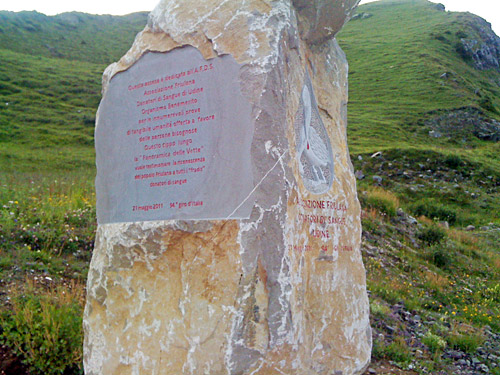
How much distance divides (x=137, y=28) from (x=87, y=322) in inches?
2783

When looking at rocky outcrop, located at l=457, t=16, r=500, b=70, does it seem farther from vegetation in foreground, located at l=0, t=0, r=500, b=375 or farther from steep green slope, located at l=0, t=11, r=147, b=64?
steep green slope, located at l=0, t=11, r=147, b=64

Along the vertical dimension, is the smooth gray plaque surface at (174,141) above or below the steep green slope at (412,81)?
below

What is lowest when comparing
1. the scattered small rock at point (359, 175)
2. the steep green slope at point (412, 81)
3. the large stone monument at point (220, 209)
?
the scattered small rock at point (359, 175)

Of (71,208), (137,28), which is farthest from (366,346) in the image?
(137,28)

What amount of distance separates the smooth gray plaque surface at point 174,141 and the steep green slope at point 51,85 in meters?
16.4

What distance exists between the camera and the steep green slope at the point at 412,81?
104 feet

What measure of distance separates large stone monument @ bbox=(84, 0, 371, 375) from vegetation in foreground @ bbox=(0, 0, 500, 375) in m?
1.25

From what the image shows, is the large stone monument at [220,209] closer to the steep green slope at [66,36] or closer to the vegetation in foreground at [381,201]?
the vegetation in foreground at [381,201]

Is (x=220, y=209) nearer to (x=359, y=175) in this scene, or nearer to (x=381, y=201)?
(x=381, y=201)

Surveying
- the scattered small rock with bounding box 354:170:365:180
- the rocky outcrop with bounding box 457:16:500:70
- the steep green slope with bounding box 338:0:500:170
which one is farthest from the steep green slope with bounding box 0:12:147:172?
the rocky outcrop with bounding box 457:16:500:70

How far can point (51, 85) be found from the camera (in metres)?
36.3

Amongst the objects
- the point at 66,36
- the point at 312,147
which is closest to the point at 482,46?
the point at 66,36

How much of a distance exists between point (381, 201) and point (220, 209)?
10.8 meters

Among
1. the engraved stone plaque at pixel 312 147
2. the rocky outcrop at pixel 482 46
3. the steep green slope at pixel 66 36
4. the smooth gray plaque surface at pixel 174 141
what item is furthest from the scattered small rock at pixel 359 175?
→ the rocky outcrop at pixel 482 46
